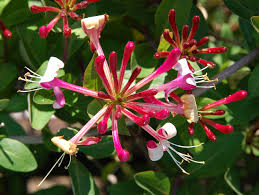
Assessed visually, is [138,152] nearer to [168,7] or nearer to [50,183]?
[50,183]

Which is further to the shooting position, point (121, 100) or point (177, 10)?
point (177, 10)

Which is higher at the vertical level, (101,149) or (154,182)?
(101,149)

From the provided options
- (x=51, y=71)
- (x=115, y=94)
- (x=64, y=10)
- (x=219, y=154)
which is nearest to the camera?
(x=51, y=71)

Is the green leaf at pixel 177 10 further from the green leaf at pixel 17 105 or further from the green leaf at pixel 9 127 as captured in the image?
the green leaf at pixel 9 127

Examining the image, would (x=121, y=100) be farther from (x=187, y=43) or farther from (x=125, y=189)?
(x=125, y=189)

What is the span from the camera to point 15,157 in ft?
4.46

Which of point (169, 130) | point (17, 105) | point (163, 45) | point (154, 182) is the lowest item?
point (154, 182)

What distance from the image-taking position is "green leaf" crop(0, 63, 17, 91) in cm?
148

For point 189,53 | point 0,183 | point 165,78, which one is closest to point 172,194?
point 165,78

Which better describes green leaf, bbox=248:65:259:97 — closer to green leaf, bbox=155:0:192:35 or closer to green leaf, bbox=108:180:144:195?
green leaf, bbox=155:0:192:35

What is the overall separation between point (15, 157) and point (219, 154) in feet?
2.86

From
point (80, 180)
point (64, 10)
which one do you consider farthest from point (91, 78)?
point (80, 180)

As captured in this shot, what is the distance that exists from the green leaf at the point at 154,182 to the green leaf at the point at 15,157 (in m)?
0.45

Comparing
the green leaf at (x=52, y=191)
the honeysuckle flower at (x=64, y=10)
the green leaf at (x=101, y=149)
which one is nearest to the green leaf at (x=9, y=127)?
the green leaf at (x=52, y=191)
